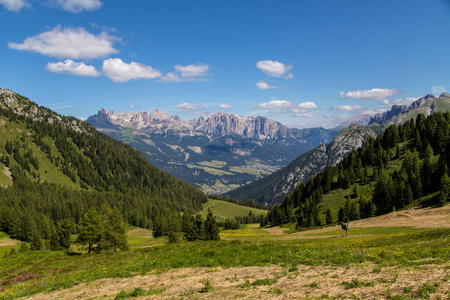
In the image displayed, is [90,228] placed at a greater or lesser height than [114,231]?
greater

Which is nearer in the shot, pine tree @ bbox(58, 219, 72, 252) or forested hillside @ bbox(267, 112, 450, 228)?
pine tree @ bbox(58, 219, 72, 252)

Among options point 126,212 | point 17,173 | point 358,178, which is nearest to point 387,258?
point 358,178

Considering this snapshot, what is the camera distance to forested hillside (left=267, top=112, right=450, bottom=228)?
3570 inches

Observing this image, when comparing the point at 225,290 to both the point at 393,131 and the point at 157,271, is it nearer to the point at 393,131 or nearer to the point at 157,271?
the point at 157,271

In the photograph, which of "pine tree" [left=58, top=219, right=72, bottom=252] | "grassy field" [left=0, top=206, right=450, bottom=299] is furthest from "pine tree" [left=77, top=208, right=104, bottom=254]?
"grassy field" [left=0, top=206, right=450, bottom=299]

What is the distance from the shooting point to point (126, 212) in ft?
615

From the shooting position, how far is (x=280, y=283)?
55.8 ft

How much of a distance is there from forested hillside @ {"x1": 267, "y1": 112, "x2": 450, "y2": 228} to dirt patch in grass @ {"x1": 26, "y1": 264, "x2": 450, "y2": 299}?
75483mm

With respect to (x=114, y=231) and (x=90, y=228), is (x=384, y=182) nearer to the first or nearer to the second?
(x=114, y=231)

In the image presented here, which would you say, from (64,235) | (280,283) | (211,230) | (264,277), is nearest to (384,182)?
(211,230)

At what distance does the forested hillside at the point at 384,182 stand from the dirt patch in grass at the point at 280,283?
75.5m

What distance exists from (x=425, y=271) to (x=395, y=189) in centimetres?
9286

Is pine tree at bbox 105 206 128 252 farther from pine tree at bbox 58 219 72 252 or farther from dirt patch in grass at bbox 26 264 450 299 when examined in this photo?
dirt patch in grass at bbox 26 264 450 299

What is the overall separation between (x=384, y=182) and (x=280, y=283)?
100 meters
